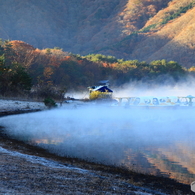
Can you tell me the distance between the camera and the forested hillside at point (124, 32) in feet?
405

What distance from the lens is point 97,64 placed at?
78000 millimetres

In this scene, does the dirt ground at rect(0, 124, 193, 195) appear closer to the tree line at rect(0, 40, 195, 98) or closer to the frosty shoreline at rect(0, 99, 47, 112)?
the frosty shoreline at rect(0, 99, 47, 112)

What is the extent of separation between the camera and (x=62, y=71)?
6538cm

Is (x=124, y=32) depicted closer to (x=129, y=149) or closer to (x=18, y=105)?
(x=18, y=105)

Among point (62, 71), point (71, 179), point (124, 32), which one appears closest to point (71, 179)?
point (71, 179)

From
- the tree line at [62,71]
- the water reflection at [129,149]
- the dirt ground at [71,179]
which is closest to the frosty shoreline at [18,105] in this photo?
the tree line at [62,71]

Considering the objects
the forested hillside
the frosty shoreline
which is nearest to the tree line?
the frosty shoreline

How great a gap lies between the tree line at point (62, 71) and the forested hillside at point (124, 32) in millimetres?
35475

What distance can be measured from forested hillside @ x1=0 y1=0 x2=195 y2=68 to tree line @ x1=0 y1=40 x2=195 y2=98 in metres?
35.5

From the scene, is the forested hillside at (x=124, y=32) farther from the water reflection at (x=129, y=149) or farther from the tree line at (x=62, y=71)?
the water reflection at (x=129, y=149)

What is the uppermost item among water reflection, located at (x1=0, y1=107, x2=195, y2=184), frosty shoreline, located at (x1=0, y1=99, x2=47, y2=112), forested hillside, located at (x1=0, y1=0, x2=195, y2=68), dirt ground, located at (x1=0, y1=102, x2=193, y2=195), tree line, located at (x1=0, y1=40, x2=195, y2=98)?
forested hillside, located at (x1=0, y1=0, x2=195, y2=68)

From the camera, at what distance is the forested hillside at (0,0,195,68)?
12331 centimetres

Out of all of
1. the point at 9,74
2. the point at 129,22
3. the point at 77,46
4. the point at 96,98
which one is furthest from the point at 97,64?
the point at 129,22

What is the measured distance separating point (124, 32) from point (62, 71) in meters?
111
